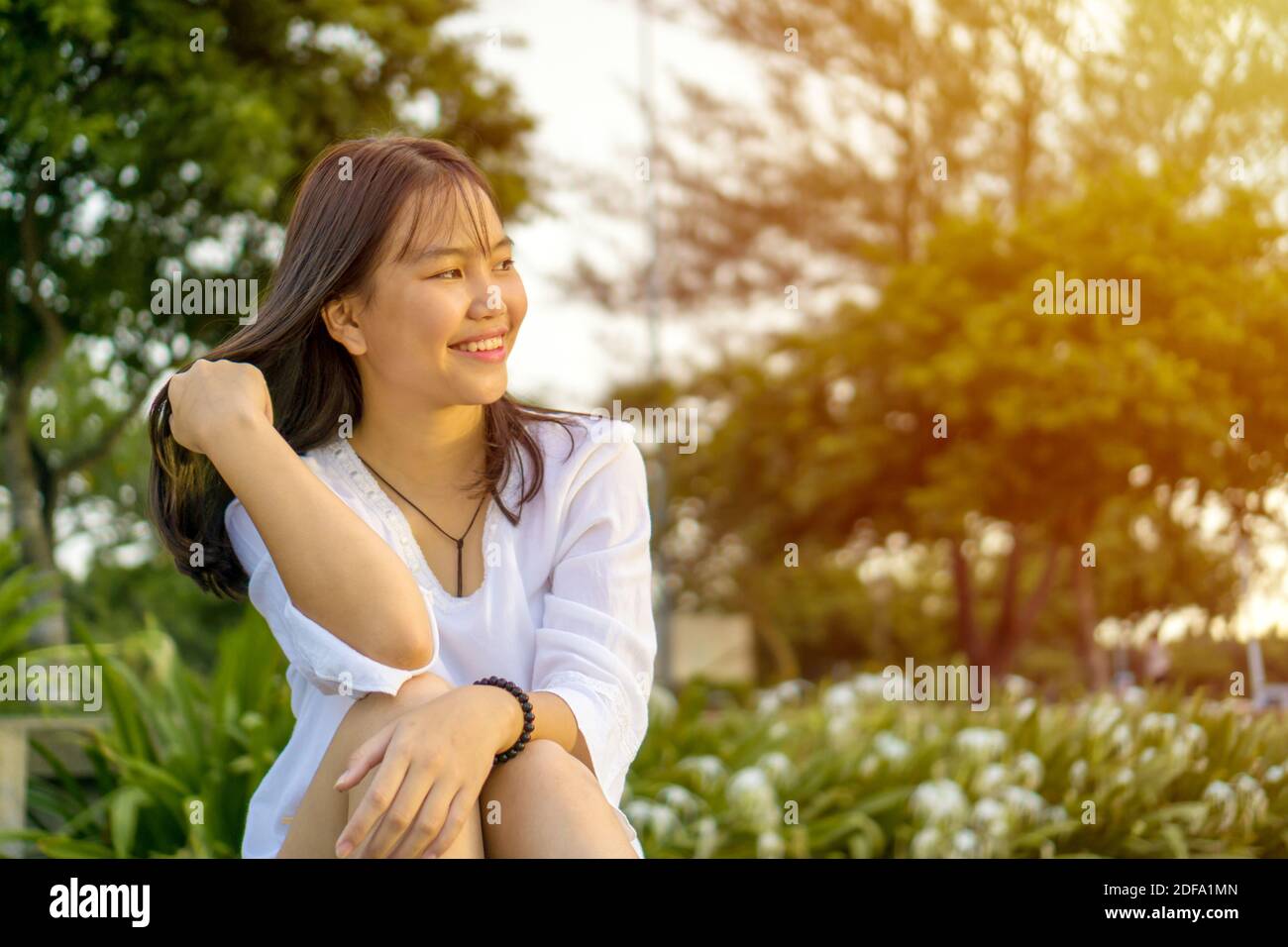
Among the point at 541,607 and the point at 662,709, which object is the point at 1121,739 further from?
the point at 541,607

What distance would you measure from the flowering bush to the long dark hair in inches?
92.7

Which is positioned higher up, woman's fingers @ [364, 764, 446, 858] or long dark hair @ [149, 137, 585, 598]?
long dark hair @ [149, 137, 585, 598]

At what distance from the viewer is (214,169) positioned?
6.95 m

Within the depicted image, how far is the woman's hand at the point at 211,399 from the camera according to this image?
170cm

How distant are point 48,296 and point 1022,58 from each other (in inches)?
462

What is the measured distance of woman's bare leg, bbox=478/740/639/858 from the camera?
1.55 metres

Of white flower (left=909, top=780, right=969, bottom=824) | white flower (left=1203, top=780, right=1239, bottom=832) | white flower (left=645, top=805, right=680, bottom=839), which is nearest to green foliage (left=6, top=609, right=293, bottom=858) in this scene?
white flower (left=645, top=805, right=680, bottom=839)

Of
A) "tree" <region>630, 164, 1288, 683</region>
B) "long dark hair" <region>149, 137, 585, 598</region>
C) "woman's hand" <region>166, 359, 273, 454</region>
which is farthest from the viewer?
"tree" <region>630, 164, 1288, 683</region>

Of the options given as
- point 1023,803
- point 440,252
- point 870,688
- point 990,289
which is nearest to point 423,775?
point 440,252

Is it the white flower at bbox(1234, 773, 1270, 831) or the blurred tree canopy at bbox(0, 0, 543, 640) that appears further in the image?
the blurred tree canopy at bbox(0, 0, 543, 640)

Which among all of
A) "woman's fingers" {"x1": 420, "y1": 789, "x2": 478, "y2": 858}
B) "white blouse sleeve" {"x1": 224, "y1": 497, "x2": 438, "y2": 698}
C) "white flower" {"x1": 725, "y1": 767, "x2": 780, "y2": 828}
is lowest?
"white flower" {"x1": 725, "y1": 767, "x2": 780, "y2": 828}

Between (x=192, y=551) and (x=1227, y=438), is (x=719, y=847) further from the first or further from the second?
(x=1227, y=438)

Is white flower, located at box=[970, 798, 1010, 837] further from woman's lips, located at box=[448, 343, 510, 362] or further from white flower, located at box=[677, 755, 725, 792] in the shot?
woman's lips, located at box=[448, 343, 510, 362]

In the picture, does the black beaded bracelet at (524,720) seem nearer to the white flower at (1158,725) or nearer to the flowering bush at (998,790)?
the flowering bush at (998,790)
